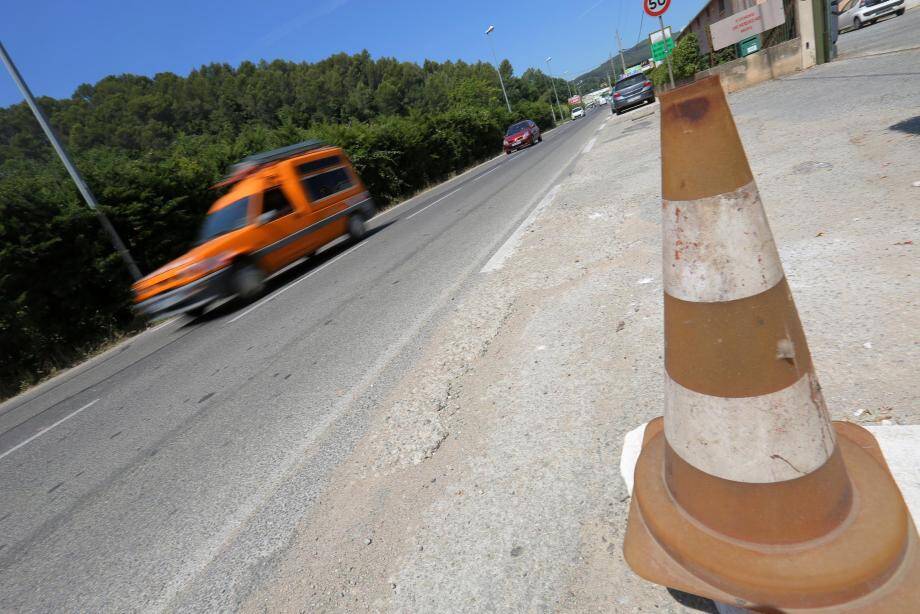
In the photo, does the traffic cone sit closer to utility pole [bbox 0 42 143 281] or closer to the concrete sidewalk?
the concrete sidewalk

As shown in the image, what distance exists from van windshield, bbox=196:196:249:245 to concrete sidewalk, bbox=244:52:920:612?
5.58 meters

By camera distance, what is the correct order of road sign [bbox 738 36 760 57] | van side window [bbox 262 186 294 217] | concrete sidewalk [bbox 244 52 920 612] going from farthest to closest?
road sign [bbox 738 36 760 57], van side window [bbox 262 186 294 217], concrete sidewalk [bbox 244 52 920 612]

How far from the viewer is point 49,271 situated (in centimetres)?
902

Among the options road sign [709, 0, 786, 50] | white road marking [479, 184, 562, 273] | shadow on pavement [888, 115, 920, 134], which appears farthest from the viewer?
road sign [709, 0, 786, 50]

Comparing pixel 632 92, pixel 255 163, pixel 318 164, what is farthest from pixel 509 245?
pixel 632 92

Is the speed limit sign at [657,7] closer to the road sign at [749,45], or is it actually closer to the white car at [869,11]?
the road sign at [749,45]

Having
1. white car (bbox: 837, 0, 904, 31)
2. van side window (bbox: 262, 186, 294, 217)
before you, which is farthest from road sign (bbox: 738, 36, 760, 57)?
van side window (bbox: 262, 186, 294, 217)

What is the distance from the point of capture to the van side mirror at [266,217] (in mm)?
8742

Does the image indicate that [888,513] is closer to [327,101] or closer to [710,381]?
Answer: [710,381]

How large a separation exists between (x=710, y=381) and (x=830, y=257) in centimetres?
287

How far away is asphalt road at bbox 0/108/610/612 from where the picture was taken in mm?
2555

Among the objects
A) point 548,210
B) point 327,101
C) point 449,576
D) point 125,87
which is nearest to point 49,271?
point 548,210

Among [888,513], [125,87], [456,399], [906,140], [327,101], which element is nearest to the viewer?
[888,513]

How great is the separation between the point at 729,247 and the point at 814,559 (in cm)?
86
